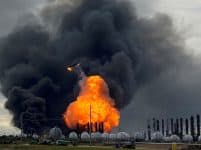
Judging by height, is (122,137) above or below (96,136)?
below

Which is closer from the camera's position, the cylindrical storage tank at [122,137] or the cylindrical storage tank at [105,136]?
the cylindrical storage tank at [105,136]

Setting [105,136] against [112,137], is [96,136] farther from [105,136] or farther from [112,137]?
[112,137]

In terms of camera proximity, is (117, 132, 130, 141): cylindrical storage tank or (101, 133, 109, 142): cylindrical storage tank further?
(117, 132, 130, 141): cylindrical storage tank

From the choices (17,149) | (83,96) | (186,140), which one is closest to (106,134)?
(83,96)

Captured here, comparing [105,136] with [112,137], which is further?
[112,137]

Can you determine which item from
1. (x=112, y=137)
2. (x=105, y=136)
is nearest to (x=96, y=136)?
(x=105, y=136)

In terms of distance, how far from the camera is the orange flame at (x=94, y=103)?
184 m

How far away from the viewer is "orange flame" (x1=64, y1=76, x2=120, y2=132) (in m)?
184

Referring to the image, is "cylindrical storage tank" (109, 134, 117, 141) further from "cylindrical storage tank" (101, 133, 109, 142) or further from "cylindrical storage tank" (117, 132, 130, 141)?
"cylindrical storage tank" (117, 132, 130, 141)

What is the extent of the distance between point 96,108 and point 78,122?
1587 cm

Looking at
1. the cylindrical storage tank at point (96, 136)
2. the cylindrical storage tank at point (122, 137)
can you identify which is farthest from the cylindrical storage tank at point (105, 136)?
the cylindrical storage tank at point (122, 137)

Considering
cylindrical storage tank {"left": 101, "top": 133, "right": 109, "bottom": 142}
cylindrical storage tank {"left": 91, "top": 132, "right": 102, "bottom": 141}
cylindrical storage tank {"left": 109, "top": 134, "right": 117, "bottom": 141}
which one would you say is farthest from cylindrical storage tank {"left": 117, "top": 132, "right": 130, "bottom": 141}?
cylindrical storage tank {"left": 91, "top": 132, "right": 102, "bottom": 141}

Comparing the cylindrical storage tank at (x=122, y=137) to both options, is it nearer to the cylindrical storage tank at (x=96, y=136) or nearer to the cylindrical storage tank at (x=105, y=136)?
the cylindrical storage tank at (x=105, y=136)

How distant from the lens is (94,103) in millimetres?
184125
